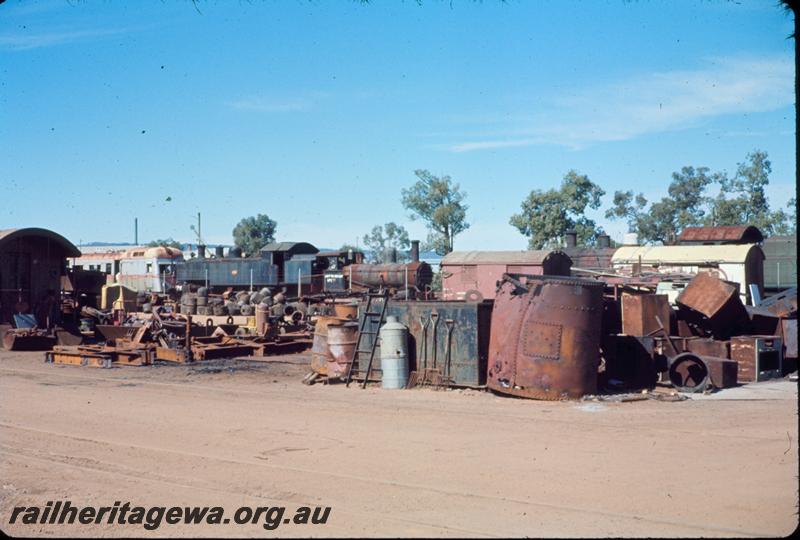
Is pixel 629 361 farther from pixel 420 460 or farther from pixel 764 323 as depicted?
pixel 420 460

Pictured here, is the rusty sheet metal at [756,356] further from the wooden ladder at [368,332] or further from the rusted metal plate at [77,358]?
the rusted metal plate at [77,358]

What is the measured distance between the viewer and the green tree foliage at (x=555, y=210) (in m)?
57.1

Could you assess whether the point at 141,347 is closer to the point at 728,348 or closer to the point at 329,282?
the point at 728,348

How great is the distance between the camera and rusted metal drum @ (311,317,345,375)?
1625cm

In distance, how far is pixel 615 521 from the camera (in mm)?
6367

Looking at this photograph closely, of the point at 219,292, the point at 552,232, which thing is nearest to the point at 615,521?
the point at 219,292

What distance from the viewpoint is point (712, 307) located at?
15.9 meters

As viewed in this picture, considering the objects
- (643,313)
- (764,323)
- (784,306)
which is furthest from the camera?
(784,306)

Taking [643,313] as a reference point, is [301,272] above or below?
above

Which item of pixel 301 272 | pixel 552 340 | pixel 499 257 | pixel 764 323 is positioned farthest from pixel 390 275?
pixel 552 340

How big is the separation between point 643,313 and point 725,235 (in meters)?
24.6

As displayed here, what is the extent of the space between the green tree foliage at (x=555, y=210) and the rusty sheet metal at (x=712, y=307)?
132 feet

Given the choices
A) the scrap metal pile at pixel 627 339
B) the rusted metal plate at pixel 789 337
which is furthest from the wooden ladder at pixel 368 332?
the rusted metal plate at pixel 789 337

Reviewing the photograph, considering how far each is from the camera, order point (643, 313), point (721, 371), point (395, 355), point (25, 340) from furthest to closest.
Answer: point (25, 340) → point (643, 313) → point (395, 355) → point (721, 371)
